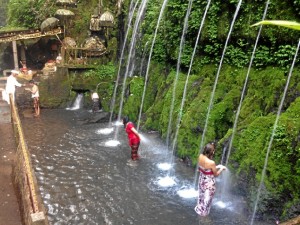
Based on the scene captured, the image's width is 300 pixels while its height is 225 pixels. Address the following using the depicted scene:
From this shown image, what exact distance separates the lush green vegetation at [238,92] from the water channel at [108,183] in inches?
33.2

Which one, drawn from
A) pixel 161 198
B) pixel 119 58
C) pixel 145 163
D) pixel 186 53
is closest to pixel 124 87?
pixel 119 58

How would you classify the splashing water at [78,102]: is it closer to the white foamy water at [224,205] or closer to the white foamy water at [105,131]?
the white foamy water at [105,131]

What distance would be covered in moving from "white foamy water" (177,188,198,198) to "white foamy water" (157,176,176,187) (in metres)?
0.49

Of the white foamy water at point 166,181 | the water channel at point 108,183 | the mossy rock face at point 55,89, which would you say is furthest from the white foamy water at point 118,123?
the white foamy water at point 166,181

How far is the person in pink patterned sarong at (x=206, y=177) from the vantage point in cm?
694

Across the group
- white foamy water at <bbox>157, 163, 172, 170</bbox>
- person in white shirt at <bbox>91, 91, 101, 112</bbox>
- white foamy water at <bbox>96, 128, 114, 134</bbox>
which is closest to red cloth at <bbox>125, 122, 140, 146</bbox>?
white foamy water at <bbox>157, 163, 172, 170</bbox>

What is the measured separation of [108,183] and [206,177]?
347 centimetres

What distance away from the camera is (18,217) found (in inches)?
284

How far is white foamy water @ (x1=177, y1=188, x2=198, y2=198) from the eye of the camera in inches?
340

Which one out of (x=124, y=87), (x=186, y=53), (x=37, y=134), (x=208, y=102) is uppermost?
(x=186, y=53)

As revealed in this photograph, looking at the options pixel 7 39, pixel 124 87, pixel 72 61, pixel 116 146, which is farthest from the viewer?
pixel 7 39

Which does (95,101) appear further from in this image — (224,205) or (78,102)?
(224,205)

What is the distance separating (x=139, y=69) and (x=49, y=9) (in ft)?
36.4

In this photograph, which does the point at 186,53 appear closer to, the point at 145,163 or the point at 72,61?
the point at 145,163
